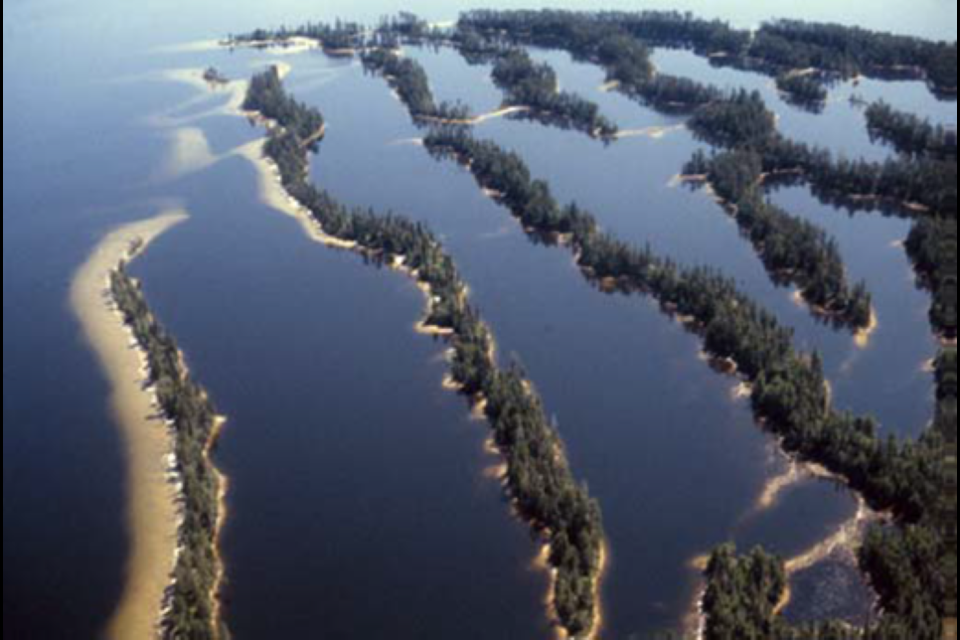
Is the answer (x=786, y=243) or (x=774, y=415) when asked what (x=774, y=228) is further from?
(x=774, y=415)

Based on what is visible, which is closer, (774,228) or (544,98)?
(774,228)

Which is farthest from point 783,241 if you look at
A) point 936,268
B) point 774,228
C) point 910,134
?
point 910,134

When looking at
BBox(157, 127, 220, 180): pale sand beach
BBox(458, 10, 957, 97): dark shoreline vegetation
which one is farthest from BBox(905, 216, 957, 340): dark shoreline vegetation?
BBox(157, 127, 220, 180): pale sand beach

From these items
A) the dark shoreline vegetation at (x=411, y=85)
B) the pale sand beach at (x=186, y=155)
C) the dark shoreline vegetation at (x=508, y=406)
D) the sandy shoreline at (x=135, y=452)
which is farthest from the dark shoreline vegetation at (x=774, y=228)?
the sandy shoreline at (x=135, y=452)

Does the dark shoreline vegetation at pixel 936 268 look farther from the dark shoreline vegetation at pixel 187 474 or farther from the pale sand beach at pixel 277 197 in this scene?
the dark shoreline vegetation at pixel 187 474

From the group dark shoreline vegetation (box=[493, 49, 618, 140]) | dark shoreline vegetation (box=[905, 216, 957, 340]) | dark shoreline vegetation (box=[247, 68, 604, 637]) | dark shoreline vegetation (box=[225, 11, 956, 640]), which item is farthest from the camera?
dark shoreline vegetation (box=[493, 49, 618, 140])

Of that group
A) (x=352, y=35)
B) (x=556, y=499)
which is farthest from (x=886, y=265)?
(x=352, y=35)

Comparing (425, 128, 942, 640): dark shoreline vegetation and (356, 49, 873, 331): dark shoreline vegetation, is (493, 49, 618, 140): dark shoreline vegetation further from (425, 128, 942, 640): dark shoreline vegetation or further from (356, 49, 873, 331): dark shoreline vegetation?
(425, 128, 942, 640): dark shoreline vegetation
